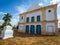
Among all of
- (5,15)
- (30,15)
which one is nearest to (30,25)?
(30,15)

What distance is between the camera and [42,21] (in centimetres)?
1981

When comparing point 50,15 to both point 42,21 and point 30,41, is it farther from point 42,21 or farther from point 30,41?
point 30,41

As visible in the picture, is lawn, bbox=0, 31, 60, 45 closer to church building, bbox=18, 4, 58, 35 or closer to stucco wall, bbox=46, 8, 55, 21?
church building, bbox=18, 4, 58, 35

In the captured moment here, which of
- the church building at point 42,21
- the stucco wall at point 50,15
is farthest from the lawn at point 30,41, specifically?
the stucco wall at point 50,15

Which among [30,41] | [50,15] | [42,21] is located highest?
[50,15]

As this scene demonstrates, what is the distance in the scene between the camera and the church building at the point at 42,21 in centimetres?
1825

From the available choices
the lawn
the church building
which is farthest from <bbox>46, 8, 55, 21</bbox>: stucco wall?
the lawn

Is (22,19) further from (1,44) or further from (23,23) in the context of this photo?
(1,44)

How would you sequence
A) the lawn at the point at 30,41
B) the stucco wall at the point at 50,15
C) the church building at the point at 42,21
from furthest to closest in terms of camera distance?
1. the stucco wall at the point at 50,15
2. the church building at the point at 42,21
3. the lawn at the point at 30,41

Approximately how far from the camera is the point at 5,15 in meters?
44.5

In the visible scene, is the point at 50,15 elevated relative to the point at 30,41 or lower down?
elevated

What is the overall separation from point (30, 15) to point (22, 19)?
4.02 metres

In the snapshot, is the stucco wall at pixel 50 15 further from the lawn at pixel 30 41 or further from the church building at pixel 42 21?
the lawn at pixel 30 41

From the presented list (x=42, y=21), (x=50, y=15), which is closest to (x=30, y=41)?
(x=42, y=21)
